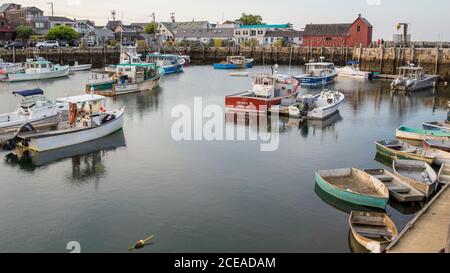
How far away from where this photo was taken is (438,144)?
25562 mm

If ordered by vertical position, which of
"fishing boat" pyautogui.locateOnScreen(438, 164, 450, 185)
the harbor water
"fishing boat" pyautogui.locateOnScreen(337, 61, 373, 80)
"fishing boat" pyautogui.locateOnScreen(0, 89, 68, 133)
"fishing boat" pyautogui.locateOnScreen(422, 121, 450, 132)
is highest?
"fishing boat" pyautogui.locateOnScreen(337, 61, 373, 80)

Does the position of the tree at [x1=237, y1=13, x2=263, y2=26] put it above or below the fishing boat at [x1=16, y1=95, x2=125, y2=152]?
above

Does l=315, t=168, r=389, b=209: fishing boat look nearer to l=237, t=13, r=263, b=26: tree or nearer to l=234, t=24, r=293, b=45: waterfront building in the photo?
l=234, t=24, r=293, b=45: waterfront building

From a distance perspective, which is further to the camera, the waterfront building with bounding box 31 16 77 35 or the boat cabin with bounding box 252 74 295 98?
the waterfront building with bounding box 31 16 77 35

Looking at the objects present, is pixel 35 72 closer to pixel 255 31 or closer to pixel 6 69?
pixel 6 69

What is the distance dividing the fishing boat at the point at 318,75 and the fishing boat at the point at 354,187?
35769mm

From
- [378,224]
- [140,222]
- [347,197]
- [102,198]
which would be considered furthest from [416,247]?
[102,198]

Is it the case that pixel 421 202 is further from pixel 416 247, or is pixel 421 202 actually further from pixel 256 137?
pixel 256 137

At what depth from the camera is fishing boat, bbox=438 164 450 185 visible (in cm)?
2045

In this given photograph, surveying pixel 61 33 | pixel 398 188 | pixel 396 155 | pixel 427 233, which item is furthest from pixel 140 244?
pixel 61 33

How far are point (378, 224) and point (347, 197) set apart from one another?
8.38 feet

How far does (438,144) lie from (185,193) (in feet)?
48.2

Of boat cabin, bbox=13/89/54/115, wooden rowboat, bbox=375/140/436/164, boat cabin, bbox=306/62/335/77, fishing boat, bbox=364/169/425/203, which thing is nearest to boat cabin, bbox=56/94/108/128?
boat cabin, bbox=13/89/54/115

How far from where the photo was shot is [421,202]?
61.9ft
